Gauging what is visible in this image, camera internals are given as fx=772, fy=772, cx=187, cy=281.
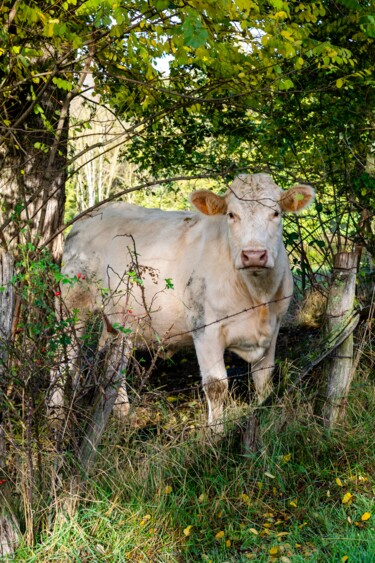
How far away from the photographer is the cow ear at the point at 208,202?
5.83 metres

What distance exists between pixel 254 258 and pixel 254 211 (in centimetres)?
49

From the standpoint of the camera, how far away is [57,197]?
7.33 meters

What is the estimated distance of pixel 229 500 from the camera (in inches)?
174

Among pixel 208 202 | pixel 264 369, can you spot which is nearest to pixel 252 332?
pixel 264 369

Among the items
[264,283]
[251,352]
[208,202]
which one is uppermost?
[208,202]

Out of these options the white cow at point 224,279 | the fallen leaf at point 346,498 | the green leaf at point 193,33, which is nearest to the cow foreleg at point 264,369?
the white cow at point 224,279

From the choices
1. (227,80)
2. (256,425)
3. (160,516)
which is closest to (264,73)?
(227,80)

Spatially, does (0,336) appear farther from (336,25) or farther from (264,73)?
(336,25)

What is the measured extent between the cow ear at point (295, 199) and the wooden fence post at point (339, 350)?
2.39 feet

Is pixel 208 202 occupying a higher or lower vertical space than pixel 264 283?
higher

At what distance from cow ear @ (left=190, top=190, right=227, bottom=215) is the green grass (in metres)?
1.69

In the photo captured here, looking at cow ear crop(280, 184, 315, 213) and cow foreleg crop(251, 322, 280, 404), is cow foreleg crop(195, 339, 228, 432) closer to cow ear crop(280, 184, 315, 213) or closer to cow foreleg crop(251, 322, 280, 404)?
cow foreleg crop(251, 322, 280, 404)

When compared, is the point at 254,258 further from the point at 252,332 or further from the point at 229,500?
the point at 229,500

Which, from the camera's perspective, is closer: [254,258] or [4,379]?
[4,379]
